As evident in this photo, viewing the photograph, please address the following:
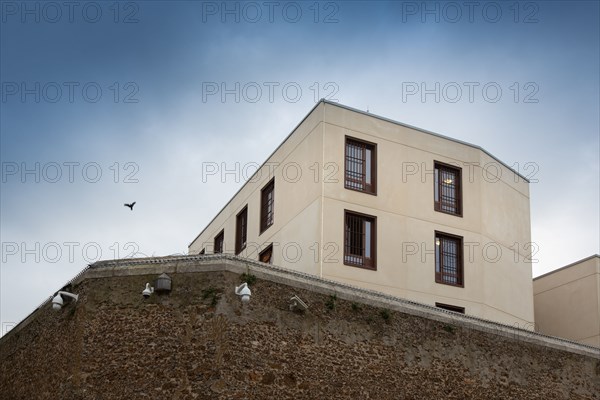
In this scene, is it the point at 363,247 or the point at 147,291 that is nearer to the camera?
the point at 147,291

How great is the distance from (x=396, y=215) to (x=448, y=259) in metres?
2.48

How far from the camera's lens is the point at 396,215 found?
2841 centimetres

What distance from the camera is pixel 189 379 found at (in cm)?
1894

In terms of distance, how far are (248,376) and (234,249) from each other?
50.3 ft

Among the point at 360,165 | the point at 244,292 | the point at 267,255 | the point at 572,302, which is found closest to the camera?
the point at 244,292

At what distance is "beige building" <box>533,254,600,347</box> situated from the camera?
32.2m

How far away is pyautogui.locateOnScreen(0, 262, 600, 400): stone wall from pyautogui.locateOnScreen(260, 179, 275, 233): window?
31.2 ft

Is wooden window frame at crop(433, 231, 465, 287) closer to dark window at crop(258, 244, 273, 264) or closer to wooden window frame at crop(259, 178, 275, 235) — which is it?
dark window at crop(258, 244, 273, 264)

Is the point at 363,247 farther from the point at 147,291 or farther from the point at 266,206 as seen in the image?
the point at 147,291

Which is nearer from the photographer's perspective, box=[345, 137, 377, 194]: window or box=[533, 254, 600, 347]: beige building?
box=[345, 137, 377, 194]: window

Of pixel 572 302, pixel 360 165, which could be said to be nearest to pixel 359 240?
pixel 360 165

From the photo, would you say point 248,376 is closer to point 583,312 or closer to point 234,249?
point 234,249

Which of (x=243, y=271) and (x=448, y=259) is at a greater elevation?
(x=448, y=259)

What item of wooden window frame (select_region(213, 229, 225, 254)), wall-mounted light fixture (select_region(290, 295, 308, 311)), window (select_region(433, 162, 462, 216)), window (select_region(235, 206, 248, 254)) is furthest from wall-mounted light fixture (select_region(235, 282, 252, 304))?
wooden window frame (select_region(213, 229, 225, 254))
